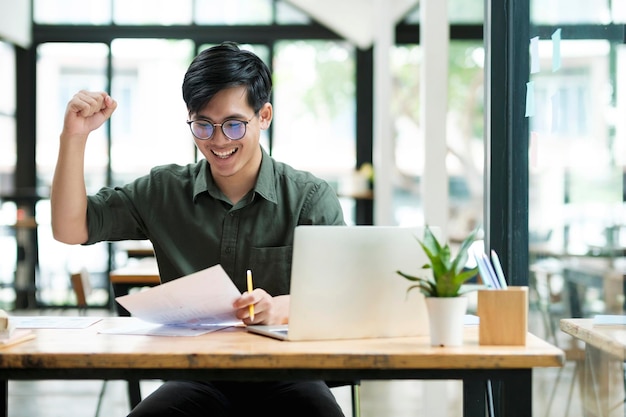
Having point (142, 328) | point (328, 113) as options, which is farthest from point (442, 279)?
point (328, 113)

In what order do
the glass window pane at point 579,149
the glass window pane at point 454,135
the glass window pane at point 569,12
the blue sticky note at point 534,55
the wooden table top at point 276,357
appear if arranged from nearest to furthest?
1. the wooden table top at point 276,357
2. the glass window pane at point 579,149
3. the glass window pane at point 569,12
4. the blue sticky note at point 534,55
5. the glass window pane at point 454,135

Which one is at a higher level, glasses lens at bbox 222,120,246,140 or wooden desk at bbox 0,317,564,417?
glasses lens at bbox 222,120,246,140

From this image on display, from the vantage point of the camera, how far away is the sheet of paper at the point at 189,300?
1.84 metres

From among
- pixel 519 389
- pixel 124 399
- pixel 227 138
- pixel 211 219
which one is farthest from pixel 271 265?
pixel 124 399

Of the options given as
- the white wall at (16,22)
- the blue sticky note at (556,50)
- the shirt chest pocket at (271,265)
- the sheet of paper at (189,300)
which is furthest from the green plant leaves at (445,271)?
the white wall at (16,22)

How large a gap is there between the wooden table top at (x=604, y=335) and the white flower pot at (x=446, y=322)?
0.34 metres

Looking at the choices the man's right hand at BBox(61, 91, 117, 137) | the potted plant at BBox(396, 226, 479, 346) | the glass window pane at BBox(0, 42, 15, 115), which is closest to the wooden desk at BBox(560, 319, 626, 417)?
the potted plant at BBox(396, 226, 479, 346)

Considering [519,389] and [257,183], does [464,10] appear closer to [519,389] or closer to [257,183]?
[257,183]

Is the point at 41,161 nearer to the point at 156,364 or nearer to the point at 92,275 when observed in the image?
the point at 92,275

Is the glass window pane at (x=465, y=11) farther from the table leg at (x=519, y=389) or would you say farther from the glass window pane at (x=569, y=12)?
the table leg at (x=519, y=389)

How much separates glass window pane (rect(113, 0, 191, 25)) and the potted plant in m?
8.33

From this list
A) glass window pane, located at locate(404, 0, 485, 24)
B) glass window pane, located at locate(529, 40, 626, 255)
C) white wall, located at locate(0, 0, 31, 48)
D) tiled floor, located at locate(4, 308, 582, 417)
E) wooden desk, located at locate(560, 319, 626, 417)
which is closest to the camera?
wooden desk, located at locate(560, 319, 626, 417)

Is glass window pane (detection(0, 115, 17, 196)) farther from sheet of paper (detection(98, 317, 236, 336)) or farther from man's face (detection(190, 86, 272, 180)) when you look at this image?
sheet of paper (detection(98, 317, 236, 336))

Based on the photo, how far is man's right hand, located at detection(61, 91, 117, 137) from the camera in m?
2.19
